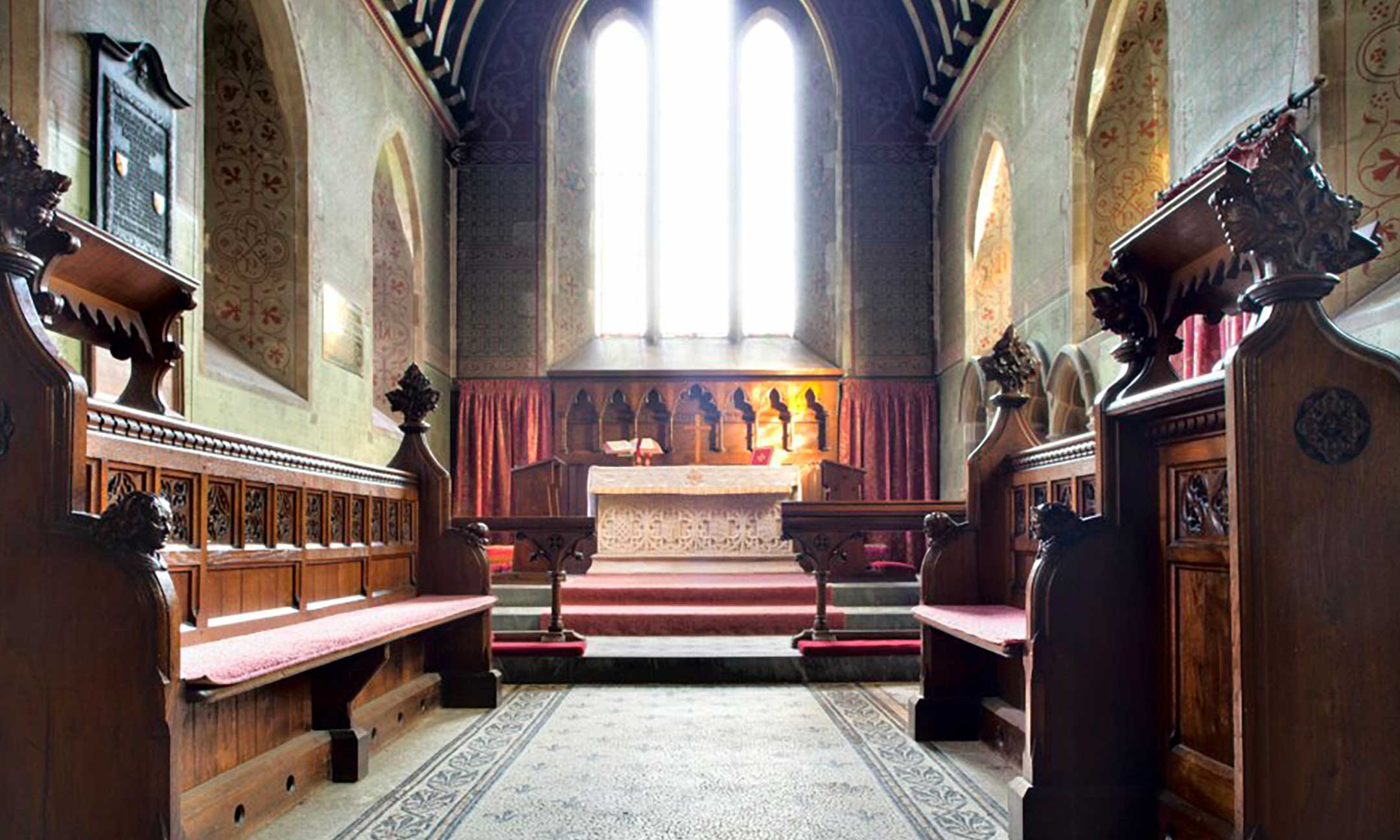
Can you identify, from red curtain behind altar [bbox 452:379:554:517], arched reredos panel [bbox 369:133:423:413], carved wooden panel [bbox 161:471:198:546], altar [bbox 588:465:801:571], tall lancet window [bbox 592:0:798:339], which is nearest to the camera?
carved wooden panel [bbox 161:471:198:546]

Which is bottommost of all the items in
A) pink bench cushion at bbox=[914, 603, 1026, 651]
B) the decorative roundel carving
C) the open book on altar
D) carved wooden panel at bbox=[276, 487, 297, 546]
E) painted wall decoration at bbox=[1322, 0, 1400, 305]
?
pink bench cushion at bbox=[914, 603, 1026, 651]

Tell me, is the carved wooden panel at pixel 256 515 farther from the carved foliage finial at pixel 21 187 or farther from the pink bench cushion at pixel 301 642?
the carved foliage finial at pixel 21 187

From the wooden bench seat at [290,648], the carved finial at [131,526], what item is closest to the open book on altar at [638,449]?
the wooden bench seat at [290,648]

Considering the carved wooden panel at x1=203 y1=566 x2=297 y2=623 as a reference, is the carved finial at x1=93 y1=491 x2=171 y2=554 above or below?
above

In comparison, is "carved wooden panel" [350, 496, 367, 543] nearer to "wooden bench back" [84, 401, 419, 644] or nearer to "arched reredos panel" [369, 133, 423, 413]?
"wooden bench back" [84, 401, 419, 644]

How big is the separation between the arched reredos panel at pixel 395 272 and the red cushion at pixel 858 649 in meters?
5.38

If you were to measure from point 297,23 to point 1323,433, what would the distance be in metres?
6.68

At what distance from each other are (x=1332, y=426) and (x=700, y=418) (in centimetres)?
907

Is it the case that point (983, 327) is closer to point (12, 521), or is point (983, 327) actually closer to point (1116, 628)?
point (1116, 628)

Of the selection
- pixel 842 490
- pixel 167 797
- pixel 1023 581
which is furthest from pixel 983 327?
pixel 167 797

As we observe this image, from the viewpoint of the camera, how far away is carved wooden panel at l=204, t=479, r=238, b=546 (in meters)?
2.78

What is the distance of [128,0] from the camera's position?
4711mm

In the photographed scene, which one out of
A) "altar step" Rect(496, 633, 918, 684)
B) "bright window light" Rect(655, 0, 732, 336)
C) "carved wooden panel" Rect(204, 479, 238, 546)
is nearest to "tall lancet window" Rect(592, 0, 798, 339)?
"bright window light" Rect(655, 0, 732, 336)

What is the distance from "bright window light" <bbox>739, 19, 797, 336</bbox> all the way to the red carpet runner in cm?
471
